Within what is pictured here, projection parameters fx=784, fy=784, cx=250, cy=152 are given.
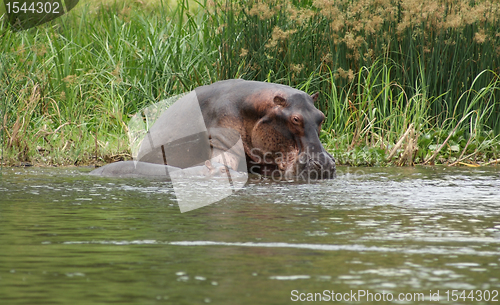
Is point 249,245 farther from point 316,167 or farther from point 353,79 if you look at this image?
point 353,79

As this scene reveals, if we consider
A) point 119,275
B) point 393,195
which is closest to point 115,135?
point 393,195

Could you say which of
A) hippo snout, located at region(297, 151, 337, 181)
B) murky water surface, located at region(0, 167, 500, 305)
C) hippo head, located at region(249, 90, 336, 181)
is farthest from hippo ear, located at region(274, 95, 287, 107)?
murky water surface, located at region(0, 167, 500, 305)

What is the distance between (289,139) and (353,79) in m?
2.06

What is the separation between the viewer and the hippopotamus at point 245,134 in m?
5.82

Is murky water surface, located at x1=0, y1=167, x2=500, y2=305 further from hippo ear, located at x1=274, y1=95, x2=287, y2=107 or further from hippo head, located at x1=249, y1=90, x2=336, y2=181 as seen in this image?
hippo ear, located at x1=274, y1=95, x2=287, y2=107

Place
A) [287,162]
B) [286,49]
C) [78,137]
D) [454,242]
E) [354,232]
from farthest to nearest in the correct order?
[286,49], [78,137], [287,162], [354,232], [454,242]

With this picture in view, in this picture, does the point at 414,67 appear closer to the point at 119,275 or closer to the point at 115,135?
the point at 115,135

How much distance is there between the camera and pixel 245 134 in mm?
6199

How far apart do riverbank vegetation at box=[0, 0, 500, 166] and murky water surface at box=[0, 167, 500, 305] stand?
2.55 metres

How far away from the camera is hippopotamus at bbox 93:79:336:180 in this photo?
19.1 feet

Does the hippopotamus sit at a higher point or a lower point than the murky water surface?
lower

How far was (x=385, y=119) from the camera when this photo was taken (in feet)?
24.4

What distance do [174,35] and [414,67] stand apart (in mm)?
3040


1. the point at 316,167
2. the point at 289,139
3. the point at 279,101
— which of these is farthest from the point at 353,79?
the point at 316,167
